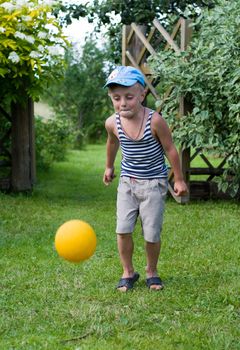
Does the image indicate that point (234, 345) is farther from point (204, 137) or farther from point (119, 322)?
point (204, 137)

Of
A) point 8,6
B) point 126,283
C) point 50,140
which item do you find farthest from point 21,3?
point 50,140

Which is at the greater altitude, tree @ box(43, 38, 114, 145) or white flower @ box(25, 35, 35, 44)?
white flower @ box(25, 35, 35, 44)

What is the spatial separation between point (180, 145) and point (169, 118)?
36 centimetres

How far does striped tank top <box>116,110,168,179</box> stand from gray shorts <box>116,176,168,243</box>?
46mm

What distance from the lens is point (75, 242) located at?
3754 mm

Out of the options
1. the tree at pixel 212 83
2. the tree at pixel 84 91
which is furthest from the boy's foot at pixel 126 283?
the tree at pixel 84 91

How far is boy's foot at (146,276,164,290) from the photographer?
4.25 meters

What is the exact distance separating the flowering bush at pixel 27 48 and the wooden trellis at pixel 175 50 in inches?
40.9

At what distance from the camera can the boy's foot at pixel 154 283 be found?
4.25 metres

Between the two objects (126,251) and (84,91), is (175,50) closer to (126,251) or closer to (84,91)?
(126,251)

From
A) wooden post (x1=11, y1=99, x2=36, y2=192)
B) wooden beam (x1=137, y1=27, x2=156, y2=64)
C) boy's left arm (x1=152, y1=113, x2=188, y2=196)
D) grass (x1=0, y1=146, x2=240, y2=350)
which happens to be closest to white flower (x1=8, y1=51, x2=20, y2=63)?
wooden post (x1=11, y1=99, x2=36, y2=192)

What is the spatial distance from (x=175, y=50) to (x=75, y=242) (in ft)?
15.2

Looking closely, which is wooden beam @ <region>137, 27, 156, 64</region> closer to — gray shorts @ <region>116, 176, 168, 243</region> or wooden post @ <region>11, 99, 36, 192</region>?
wooden post @ <region>11, 99, 36, 192</region>

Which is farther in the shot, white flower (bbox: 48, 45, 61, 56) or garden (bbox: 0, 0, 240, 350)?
white flower (bbox: 48, 45, 61, 56)
